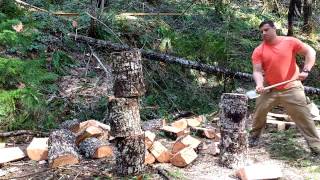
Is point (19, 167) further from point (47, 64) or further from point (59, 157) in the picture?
point (47, 64)

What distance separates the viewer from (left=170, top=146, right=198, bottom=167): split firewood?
16.0 ft

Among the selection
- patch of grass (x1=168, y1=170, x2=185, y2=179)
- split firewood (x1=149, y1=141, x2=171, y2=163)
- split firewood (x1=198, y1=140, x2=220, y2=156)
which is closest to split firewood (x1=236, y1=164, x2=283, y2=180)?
patch of grass (x1=168, y1=170, x2=185, y2=179)

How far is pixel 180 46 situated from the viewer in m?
9.24

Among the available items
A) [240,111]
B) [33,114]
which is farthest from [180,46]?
[240,111]

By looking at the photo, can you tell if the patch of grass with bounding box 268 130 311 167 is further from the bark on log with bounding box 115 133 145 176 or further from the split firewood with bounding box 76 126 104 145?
the split firewood with bounding box 76 126 104 145

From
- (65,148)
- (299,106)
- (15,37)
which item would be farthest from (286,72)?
(15,37)

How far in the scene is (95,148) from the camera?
16.9ft

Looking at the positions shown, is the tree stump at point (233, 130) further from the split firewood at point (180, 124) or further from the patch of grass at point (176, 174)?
the split firewood at point (180, 124)

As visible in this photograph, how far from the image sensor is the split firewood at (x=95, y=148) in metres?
5.16

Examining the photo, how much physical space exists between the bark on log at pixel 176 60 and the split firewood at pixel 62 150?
126 inches

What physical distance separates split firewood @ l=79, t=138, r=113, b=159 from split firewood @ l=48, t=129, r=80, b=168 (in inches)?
4.7

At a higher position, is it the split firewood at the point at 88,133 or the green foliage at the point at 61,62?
the green foliage at the point at 61,62

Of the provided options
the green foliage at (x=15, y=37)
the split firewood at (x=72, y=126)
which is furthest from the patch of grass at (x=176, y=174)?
the green foliage at (x=15, y=37)

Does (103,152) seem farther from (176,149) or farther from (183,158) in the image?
(183,158)
